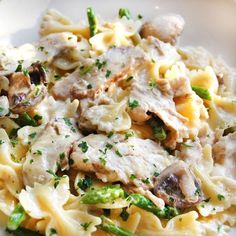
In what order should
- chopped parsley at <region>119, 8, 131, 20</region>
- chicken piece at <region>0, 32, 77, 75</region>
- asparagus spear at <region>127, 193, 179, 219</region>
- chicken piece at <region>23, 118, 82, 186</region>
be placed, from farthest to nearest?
chopped parsley at <region>119, 8, 131, 20</region> < chicken piece at <region>0, 32, 77, 75</region> < chicken piece at <region>23, 118, 82, 186</region> < asparagus spear at <region>127, 193, 179, 219</region>

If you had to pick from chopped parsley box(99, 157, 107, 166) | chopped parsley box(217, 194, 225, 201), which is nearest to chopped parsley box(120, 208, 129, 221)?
chopped parsley box(99, 157, 107, 166)

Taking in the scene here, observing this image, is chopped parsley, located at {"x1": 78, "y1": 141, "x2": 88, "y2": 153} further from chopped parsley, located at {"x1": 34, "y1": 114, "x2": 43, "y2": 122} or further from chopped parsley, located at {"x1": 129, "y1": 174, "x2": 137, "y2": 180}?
chopped parsley, located at {"x1": 34, "y1": 114, "x2": 43, "y2": 122}

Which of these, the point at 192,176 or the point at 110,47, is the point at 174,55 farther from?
the point at 192,176

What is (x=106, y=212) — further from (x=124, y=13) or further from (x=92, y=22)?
(x=124, y=13)

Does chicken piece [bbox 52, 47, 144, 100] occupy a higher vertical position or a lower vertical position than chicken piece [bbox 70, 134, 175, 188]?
higher

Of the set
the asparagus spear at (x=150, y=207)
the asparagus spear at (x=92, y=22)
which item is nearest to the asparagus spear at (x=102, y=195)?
the asparagus spear at (x=150, y=207)

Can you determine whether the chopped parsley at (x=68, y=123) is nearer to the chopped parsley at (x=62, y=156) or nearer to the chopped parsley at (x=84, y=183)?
the chopped parsley at (x=62, y=156)

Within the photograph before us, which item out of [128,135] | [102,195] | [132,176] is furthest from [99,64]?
[102,195]

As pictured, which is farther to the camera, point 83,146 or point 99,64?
point 99,64
